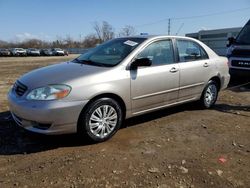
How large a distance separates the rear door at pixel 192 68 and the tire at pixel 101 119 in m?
1.64

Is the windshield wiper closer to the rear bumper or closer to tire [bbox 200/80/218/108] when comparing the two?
tire [bbox 200/80/218/108]

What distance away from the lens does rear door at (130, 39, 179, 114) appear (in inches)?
198

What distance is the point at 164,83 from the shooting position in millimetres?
5430

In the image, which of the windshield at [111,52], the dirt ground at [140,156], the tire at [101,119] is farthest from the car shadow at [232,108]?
the tire at [101,119]

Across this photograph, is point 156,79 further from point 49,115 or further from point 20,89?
point 20,89

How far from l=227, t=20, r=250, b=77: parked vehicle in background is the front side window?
5.01 m

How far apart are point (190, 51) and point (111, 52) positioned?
5.54ft

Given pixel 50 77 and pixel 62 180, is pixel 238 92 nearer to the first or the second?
pixel 50 77

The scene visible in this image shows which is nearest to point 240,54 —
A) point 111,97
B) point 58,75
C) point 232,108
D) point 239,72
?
point 239,72

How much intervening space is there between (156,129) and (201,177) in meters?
1.77

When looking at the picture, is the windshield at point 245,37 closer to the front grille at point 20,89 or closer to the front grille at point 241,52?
the front grille at point 241,52

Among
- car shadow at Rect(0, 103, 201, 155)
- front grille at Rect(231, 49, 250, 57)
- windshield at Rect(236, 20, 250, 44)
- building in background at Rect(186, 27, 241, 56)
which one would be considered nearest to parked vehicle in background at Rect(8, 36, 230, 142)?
car shadow at Rect(0, 103, 201, 155)

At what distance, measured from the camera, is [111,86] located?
4.63 m

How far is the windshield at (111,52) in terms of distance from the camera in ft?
16.8
